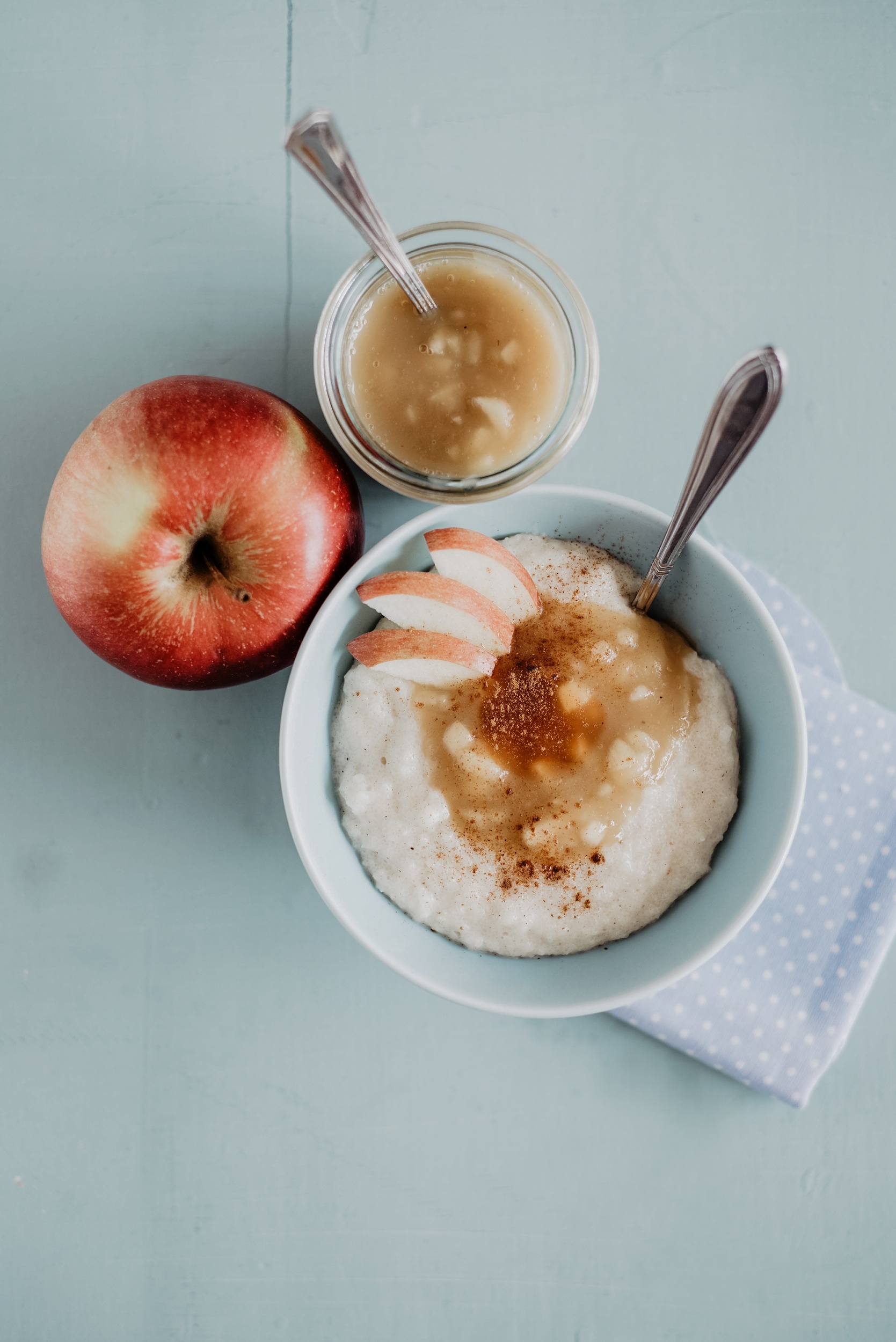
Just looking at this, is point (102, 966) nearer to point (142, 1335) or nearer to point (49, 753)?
point (49, 753)

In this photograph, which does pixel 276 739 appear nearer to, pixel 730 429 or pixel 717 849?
pixel 717 849

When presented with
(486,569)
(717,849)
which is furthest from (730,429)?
(717,849)

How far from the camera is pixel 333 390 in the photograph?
1406 mm

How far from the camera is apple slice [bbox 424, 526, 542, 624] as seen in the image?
130 centimetres

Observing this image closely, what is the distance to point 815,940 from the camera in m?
1.52

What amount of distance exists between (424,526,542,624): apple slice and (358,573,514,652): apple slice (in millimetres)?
15

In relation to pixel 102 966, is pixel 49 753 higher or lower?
higher

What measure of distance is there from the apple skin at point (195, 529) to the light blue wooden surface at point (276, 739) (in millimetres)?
258

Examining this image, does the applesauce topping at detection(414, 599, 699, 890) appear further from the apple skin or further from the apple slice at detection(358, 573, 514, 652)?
the apple skin

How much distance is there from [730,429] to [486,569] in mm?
405

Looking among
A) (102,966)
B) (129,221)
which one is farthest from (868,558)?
(102,966)

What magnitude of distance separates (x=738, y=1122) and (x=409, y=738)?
942 millimetres

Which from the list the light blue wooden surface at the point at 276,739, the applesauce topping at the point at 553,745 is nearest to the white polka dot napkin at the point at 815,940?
the light blue wooden surface at the point at 276,739

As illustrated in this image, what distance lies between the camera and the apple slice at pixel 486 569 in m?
1.30
